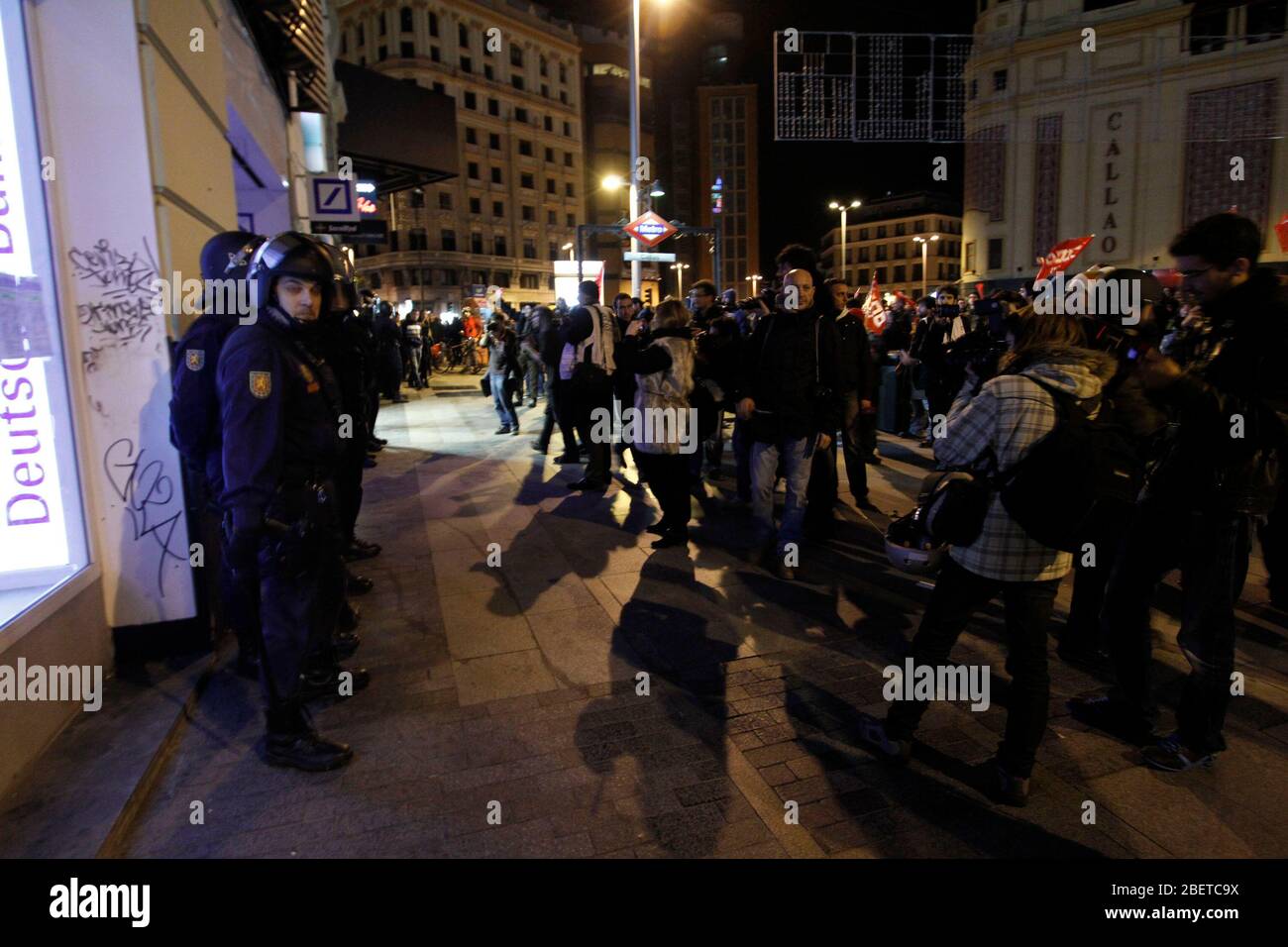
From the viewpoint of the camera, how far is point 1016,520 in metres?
2.71

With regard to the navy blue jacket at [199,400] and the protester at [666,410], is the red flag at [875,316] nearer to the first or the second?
the protester at [666,410]

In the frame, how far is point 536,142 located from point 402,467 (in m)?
75.7

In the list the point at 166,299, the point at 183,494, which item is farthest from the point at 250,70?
the point at 183,494

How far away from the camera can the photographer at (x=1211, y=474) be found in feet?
9.32

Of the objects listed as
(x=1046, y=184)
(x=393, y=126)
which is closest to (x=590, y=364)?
(x=393, y=126)

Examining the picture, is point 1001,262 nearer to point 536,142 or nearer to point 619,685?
point 619,685

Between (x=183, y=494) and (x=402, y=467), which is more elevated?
(x=183, y=494)

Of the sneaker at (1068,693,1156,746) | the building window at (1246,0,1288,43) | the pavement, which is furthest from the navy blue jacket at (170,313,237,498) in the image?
the building window at (1246,0,1288,43)

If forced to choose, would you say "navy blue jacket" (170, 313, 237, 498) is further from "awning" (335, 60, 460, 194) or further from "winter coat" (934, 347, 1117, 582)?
"awning" (335, 60, 460, 194)

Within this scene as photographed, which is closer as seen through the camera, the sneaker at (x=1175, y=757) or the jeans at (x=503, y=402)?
the sneaker at (x=1175, y=757)

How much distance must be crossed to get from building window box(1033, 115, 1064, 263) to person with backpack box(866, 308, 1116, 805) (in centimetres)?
3622

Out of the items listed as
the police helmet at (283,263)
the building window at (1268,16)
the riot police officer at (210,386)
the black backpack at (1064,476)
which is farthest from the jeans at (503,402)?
the building window at (1268,16)

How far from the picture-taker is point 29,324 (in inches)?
142

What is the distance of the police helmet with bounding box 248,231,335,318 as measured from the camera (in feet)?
10.2
